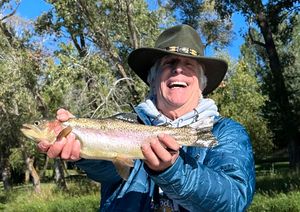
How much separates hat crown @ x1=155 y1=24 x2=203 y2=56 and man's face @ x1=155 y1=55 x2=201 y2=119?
7 cm

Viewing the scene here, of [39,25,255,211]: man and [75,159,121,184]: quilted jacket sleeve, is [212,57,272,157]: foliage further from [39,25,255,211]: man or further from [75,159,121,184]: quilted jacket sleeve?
[75,159,121,184]: quilted jacket sleeve

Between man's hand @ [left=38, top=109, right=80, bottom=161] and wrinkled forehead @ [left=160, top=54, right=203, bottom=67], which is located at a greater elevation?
wrinkled forehead @ [left=160, top=54, right=203, bottom=67]

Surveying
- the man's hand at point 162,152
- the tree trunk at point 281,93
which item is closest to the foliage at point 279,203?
the man's hand at point 162,152

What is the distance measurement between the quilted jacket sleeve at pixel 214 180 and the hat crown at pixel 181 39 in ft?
2.12

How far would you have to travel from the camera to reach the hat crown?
2.90 m

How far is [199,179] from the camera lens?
2.11 metres

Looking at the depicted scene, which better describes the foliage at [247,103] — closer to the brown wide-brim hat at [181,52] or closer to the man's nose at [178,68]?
the brown wide-brim hat at [181,52]

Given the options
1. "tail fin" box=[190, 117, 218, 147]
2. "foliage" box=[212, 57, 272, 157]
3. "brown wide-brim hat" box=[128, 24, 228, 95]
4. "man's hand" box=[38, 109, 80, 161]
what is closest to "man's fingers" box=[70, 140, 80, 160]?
"man's hand" box=[38, 109, 80, 161]

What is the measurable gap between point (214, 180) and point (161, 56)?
40.9 inches

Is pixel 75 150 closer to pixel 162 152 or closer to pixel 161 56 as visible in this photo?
pixel 162 152

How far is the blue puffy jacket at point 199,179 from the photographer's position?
211 cm

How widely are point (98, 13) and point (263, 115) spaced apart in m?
21.8

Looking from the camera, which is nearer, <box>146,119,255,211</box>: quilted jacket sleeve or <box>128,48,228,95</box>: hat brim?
<box>146,119,255,211</box>: quilted jacket sleeve

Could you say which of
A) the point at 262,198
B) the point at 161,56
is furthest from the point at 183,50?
the point at 262,198
